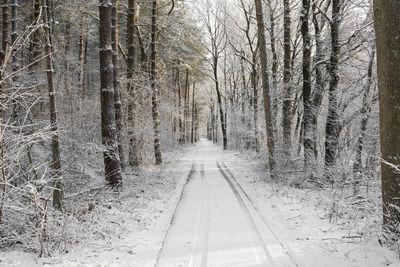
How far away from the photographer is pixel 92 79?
29062 millimetres

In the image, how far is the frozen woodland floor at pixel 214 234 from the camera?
435cm

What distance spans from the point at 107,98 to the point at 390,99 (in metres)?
7.26

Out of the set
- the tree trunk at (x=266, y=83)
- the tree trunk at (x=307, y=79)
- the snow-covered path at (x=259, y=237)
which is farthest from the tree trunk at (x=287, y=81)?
the snow-covered path at (x=259, y=237)

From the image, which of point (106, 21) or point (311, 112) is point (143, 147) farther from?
point (311, 112)

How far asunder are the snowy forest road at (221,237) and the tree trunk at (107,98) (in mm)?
2495

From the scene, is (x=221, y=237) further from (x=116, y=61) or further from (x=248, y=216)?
(x=116, y=61)

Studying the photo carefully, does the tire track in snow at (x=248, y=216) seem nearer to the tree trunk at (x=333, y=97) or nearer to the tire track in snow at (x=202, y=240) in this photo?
the tire track in snow at (x=202, y=240)

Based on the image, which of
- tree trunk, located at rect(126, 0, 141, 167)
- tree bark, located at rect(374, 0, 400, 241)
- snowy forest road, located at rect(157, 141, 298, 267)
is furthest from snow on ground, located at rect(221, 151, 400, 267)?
tree trunk, located at rect(126, 0, 141, 167)

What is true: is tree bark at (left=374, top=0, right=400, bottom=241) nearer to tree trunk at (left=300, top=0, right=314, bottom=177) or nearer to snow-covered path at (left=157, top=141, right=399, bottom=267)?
snow-covered path at (left=157, top=141, right=399, bottom=267)

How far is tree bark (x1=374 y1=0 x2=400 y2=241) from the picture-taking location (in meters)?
3.91

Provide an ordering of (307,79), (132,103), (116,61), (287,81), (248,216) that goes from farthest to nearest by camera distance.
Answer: (287,81) < (132,103) < (307,79) < (116,61) < (248,216)

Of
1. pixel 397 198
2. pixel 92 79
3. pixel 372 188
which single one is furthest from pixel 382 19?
pixel 92 79

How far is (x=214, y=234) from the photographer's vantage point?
559 cm

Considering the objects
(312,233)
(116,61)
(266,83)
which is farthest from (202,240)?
(266,83)
